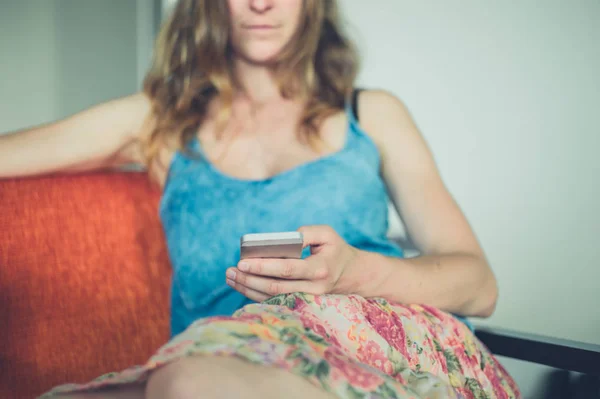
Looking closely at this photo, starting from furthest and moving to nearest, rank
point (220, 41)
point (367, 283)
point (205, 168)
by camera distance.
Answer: point (220, 41)
point (205, 168)
point (367, 283)

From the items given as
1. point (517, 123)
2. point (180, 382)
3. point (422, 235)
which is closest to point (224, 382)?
point (180, 382)

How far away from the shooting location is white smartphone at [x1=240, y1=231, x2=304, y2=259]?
1.83 feet

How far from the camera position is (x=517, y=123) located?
1.28 meters

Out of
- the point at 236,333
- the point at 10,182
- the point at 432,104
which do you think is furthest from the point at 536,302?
the point at 10,182

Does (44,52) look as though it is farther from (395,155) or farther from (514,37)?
(514,37)

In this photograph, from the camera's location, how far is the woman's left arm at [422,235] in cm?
72

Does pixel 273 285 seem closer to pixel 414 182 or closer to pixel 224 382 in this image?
pixel 224 382

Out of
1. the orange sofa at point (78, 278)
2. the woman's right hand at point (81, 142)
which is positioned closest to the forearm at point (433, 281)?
the orange sofa at point (78, 278)

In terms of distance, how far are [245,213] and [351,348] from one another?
1.27 feet

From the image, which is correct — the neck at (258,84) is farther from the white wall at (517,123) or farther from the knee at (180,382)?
the knee at (180,382)

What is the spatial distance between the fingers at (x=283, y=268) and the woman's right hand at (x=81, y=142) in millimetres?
521

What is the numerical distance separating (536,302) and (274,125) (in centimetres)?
85

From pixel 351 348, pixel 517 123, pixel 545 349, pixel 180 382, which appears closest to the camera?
pixel 180 382

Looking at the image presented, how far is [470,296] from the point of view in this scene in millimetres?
808
